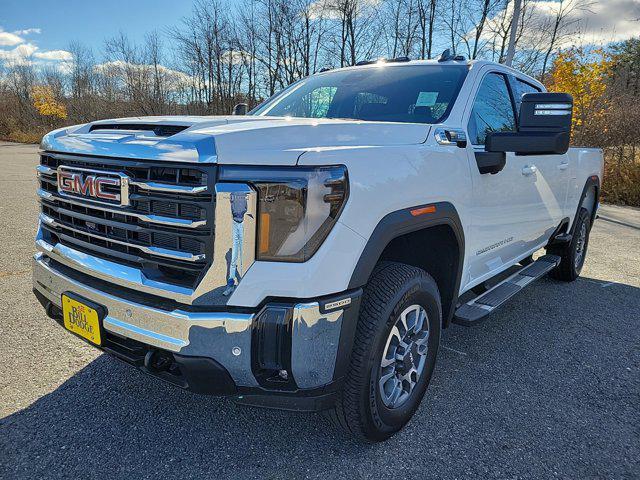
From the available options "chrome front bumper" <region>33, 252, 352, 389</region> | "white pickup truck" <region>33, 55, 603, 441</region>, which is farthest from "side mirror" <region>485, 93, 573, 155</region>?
"chrome front bumper" <region>33, 252, 352, 389</region>

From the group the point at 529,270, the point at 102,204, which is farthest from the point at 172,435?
the point at 529,270

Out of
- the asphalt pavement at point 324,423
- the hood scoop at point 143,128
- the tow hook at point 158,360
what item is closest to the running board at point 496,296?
the asphalt pavement at point 324,423

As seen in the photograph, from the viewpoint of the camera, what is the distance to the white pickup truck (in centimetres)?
171

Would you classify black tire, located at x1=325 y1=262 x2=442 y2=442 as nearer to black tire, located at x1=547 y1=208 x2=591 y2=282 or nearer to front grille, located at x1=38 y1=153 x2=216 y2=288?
front grille, located at x1=38 y1=153 x2=216 y2=288

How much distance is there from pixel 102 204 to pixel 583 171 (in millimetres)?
4822

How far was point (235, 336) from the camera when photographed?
5.62 feet

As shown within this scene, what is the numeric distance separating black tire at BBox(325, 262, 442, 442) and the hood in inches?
25.4

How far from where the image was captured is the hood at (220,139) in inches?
67.3

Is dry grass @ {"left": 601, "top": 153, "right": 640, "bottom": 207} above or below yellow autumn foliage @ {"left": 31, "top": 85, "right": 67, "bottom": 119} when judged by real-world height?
below

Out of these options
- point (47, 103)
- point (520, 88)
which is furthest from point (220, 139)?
point (47, 103)

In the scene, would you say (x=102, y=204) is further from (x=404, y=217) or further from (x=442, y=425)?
(x=442, y=425)

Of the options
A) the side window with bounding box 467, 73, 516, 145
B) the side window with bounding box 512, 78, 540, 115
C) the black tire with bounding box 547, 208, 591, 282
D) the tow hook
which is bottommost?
the black tire with bounding box 547, 208, 591, 282

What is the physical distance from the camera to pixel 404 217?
82.4 inches

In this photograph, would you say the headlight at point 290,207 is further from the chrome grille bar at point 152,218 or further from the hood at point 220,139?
the chrome grille bar at point 152,218
